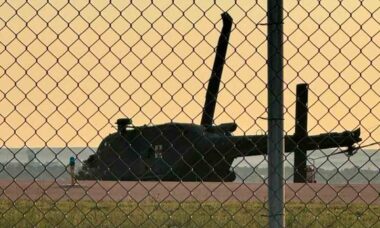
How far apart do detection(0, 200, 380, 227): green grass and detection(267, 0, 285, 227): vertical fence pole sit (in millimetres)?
3068

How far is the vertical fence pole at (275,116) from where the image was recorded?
5938 millimetres

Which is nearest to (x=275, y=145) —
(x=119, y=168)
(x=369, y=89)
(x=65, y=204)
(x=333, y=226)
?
(x=369, y=89)

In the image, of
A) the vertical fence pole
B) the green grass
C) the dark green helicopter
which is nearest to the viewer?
the vertical fence pole

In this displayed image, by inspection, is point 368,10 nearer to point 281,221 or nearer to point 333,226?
point 281,221

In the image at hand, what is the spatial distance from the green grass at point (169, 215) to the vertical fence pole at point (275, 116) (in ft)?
10.1

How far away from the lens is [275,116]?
5.98m

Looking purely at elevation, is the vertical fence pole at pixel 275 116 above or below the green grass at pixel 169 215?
above

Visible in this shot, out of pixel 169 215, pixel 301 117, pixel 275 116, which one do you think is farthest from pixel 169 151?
pixel 275 116

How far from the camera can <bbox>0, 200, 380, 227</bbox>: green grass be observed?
10.1 metres

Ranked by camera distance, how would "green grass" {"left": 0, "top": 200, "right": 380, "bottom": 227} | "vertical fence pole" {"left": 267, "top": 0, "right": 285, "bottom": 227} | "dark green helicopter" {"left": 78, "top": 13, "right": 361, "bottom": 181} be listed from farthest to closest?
"dark green helicopter" {"left": 78, "top": 13, "right": 361, "bottom": 181} < "green grass" {"left": 0, "top": 200, "right": 380, "bottom": 227} < "vertical fence pole" {"left": 267, "top": 0, "right": 285, "bottom": 227}

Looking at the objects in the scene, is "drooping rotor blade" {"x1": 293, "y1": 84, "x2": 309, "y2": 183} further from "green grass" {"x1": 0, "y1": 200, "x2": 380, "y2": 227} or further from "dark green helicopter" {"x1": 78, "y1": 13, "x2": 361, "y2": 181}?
"dark green helicopter" {"x1": 78, "y1": 13, "x2": 361, "y2": 181}

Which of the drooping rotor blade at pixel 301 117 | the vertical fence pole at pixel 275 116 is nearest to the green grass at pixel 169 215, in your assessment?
the drooping rotor blade at pixel 301 117

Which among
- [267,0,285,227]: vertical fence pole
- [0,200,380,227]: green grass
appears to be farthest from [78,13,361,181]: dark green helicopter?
[267,0,285,227]: vertical fence pole

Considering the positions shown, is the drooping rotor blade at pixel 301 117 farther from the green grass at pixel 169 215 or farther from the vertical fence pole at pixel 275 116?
the vertical fence pole at pixel 275 116
